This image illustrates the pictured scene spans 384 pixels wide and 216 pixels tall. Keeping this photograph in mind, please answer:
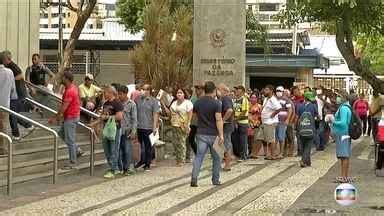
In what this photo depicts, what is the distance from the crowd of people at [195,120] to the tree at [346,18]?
2.96 meters

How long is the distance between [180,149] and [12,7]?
25.1ft

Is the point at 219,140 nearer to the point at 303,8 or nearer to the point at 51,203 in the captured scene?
the point at 51,203

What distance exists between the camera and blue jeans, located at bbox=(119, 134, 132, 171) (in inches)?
566

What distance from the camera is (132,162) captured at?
15.2m

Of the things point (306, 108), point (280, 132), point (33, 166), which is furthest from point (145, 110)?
point (306, 108)

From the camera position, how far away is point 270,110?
18.2m

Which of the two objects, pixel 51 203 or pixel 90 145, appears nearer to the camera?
pixel 51 203

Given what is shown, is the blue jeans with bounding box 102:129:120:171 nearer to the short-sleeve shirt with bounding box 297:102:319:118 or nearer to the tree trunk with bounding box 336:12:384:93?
the short-sleeve shirt with bounding box 297:102:319:118

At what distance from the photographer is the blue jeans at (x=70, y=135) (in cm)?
1379

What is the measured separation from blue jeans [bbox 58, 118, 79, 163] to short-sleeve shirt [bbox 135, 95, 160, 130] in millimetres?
1648

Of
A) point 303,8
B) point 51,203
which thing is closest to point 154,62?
point 303,8

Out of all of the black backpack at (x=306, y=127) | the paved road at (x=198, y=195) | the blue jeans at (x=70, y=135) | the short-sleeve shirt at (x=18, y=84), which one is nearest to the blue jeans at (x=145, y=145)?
the paved road at (x=198, y=195)

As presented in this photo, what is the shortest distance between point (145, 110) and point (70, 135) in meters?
2.03

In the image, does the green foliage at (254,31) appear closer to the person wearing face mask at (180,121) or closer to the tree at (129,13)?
the tree at (129,13)
